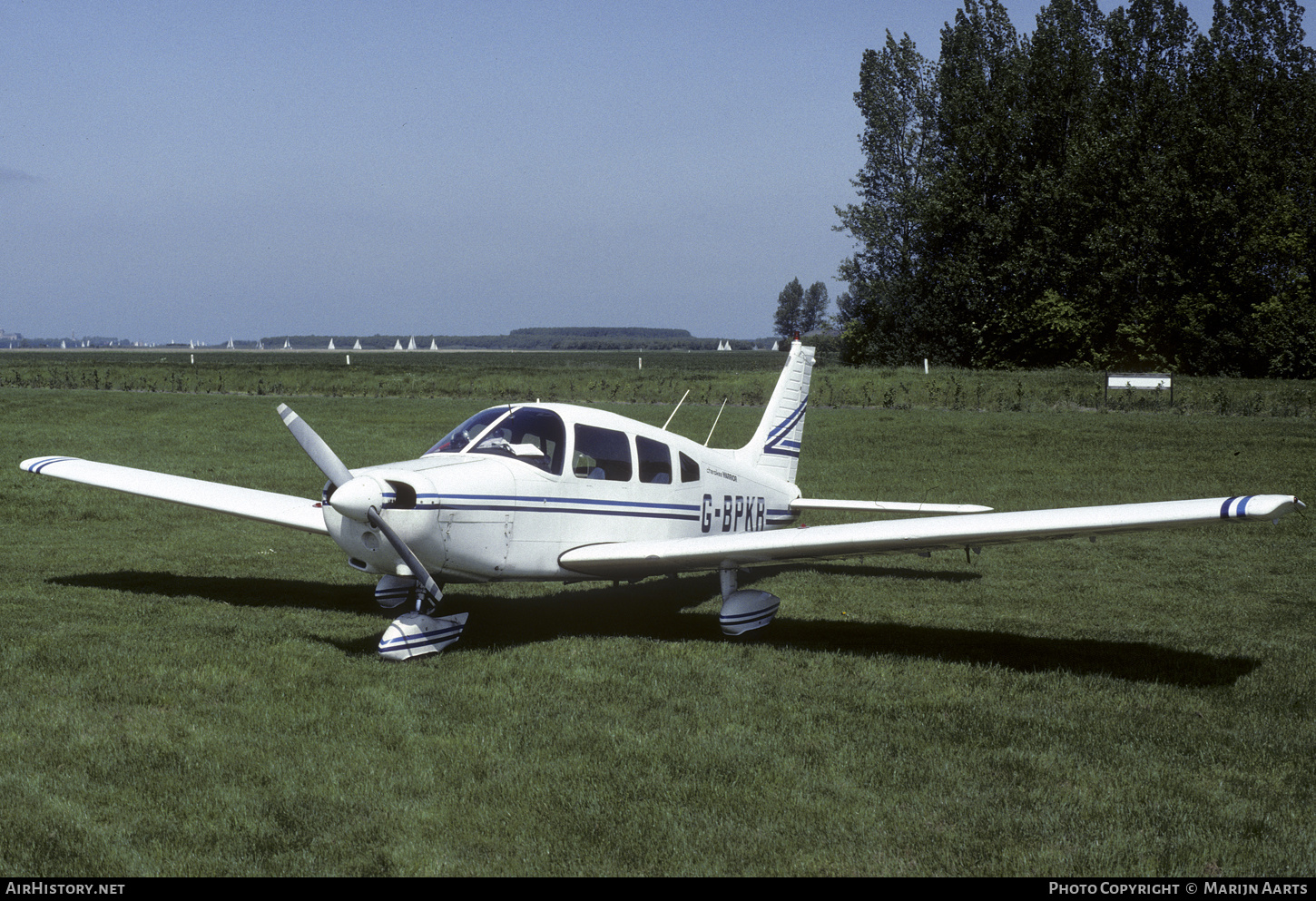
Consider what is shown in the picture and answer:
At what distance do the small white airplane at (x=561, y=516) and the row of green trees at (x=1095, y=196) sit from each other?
1549 inches

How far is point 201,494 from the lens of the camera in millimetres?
10656

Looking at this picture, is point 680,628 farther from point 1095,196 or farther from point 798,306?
point 798,306

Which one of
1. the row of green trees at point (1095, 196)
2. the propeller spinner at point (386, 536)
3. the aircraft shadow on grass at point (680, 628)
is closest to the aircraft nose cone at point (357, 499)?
the propeller spinner at point (386, 536)

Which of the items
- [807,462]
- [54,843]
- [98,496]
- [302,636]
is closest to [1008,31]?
[807,462]

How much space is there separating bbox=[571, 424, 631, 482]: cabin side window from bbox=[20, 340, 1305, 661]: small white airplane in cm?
1

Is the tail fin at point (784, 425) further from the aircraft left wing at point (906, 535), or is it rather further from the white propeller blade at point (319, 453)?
the white propeller blade at point (319, 453)

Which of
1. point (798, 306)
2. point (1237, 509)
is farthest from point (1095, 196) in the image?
point (798, 306)

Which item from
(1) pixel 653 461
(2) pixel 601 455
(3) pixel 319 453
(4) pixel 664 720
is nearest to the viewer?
(4) pixel 664 720

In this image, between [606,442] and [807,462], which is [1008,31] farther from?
[606,442]

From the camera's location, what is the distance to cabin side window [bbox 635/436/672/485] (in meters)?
9.51

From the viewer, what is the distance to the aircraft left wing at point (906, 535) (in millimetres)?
6910

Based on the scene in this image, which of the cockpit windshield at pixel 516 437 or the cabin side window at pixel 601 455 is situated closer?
the cockpit windshield at pixel 516 437

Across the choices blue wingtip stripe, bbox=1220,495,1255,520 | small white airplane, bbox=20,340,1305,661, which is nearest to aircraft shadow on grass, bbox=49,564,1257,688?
small white airplane, bbox=20,340,1305,661

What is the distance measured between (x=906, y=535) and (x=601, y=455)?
2777mm
